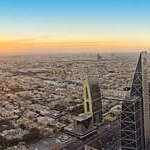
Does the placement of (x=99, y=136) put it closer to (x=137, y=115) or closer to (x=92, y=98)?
(x=92, y=98)

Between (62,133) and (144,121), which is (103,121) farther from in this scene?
(144,121)

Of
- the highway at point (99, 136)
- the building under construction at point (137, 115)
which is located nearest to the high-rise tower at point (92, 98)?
the highway at point (99, 136)

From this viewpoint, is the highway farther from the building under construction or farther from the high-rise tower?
the building under construction

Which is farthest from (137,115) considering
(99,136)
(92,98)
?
(92,98)

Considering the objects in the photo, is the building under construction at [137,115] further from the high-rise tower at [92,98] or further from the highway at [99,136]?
the high-rise tower at [92,98]

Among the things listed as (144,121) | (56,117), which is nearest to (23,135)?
(56,117)
